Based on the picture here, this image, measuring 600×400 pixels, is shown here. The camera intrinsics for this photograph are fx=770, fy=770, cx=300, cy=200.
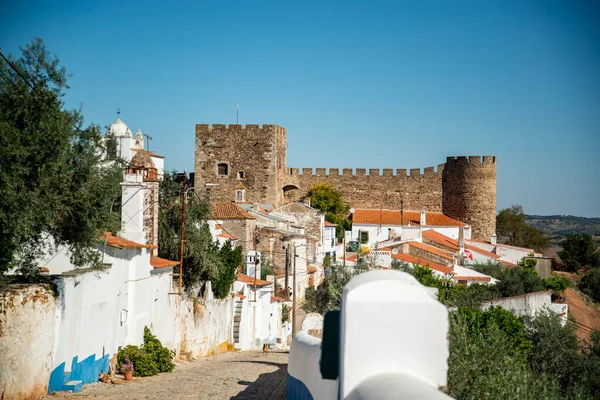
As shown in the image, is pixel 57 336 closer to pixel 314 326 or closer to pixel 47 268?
pixel 47 268

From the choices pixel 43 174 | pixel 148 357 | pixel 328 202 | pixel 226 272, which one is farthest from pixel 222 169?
pixel 43 174

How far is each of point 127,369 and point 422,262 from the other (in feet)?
84.9

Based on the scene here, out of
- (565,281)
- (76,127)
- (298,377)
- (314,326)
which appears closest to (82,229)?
(76,127)

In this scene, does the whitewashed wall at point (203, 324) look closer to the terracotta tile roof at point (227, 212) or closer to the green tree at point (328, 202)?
the terracotta tile roof at point (227, 212)

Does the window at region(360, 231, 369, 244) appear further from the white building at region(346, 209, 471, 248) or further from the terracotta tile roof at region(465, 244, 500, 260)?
the terracotta tile roof at region(465, 244, 500, 260)

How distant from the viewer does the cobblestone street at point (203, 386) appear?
1053cm

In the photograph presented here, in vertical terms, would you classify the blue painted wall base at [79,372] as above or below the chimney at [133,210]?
below

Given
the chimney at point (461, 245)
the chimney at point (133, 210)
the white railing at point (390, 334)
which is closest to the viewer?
the white railing at point (390, 334)

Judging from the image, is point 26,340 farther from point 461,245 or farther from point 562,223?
point 562,223

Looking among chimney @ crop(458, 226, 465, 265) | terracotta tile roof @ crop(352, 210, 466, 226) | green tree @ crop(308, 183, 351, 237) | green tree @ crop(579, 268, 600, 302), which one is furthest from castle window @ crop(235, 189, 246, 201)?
green tree @ crop(579, 268, 600, 302)

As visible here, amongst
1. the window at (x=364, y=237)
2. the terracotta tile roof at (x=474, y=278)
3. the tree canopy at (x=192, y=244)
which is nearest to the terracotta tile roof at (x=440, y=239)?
the window at (x=364, y=237)

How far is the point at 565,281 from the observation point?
138ft

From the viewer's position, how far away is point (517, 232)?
6456cm

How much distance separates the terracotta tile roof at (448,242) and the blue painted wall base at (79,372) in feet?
108
